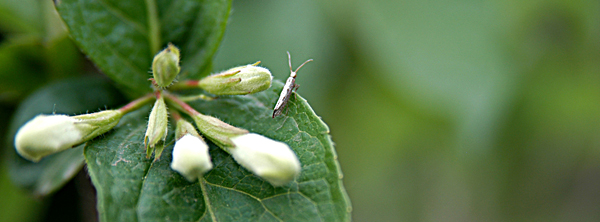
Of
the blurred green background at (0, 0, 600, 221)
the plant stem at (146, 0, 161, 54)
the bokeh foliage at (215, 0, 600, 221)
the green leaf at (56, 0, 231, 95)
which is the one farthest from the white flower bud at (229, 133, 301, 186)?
the bokeh foliage at (215, 0, 600, 221)

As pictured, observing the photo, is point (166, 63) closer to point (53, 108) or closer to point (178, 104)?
point (178, 104)

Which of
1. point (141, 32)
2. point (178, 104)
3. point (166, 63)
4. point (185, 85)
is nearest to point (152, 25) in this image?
point (141, 32)

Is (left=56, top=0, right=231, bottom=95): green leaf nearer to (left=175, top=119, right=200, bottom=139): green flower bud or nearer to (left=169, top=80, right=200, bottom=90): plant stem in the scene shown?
(left=169, top=80, right=200, bottom=90): plant stem

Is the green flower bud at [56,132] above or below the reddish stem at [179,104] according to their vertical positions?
below

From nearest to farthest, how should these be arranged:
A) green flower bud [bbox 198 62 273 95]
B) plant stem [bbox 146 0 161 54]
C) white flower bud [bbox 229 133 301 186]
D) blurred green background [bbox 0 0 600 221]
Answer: white flower bud [bbox 229 133 301 186] < green flower bud [bbox 198 62 273 95] < plant stem [bbox 146 0 161 54] < blurred green background [bbox 0 0 600 221]

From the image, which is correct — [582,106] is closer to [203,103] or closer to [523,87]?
[523,87]

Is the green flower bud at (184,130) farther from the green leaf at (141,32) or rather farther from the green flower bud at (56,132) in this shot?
the green leaf at (141,32)

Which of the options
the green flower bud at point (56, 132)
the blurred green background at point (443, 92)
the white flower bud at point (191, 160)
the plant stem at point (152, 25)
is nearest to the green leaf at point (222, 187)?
the green flower bud at point (56, 132)
